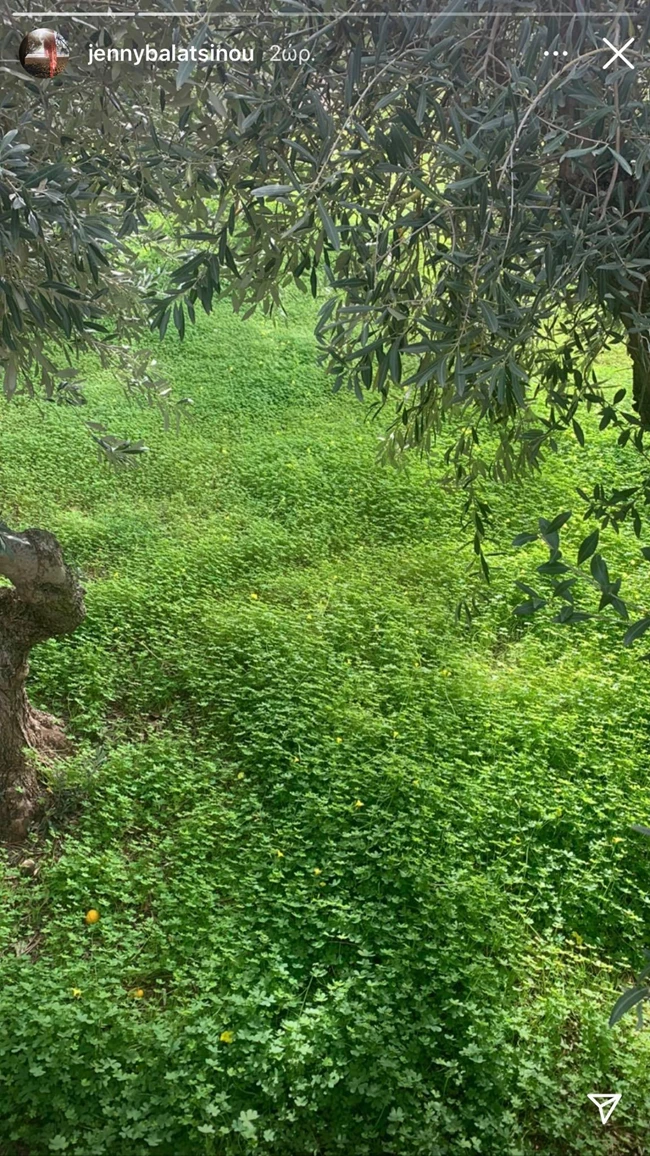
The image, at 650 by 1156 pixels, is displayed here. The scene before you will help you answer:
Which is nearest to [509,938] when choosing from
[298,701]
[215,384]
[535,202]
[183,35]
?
[298,701]

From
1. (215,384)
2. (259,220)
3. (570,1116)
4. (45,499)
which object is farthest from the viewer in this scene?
(215,384)

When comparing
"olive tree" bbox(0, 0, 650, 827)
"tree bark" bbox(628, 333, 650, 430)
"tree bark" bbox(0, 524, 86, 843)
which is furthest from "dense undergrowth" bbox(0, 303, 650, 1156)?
"tree bark" bbox(628, 333, 650, 430)

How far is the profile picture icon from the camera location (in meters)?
2.66

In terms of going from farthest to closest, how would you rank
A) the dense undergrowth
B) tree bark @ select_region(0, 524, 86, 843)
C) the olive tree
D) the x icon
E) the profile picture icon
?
tree bark @ select_region(0, 524, 86, 843), the dense undergrowth, the profile picture icon, the olive tree, the x icon

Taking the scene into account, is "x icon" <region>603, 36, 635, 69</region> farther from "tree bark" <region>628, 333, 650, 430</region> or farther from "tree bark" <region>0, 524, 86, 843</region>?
"tree bark" <region>0, 524, 86, 843</region>

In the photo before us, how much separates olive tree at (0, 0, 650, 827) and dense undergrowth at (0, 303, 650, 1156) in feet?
6.48

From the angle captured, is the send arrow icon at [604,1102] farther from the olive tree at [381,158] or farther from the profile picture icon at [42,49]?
the profile picture icon at [42,49]

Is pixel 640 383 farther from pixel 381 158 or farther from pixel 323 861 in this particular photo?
pixel 323 861

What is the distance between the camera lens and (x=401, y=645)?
580cm

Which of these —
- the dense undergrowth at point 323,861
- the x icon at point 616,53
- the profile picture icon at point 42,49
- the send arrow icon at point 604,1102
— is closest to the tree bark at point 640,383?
the x icon at point 616,53

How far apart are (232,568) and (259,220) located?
3884mm

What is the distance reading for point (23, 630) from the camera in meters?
→ 4.28

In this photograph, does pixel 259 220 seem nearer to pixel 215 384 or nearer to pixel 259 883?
pixel 259 883

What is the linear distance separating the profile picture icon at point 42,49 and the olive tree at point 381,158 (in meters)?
0.09
